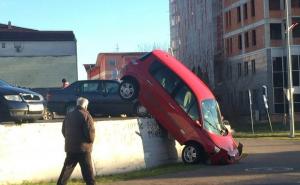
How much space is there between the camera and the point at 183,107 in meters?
18.2

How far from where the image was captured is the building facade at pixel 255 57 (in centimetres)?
6281

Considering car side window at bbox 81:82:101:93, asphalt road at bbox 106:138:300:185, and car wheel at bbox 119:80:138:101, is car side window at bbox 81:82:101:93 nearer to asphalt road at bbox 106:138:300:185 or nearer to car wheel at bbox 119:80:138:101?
car wheel at bbox 119:80:138:101

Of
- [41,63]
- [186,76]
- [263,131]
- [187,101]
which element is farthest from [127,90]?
[41,63]

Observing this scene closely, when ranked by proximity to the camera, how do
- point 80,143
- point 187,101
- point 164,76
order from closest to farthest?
point 80,143, point 187,101, point 164,76

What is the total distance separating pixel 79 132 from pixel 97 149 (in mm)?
3962

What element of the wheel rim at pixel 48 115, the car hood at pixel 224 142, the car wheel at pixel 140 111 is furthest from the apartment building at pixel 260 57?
the car hood at pixel 224 142

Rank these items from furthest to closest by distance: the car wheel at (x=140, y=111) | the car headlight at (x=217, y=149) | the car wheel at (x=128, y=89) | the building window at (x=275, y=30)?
the building window at (x=275, y=30) → the car wheel at (x=140, y=111) → the car wheel at (x=128, y=89) → the car headlight at (x=217, y=149)

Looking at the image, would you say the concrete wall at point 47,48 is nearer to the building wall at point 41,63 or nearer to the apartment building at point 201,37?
the building wall at point 41,63

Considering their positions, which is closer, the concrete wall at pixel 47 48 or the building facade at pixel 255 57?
the building facade at pixel 255 57

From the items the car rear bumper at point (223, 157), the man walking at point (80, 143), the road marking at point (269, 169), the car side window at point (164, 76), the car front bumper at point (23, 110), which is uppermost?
the car side window at point (164, 76)

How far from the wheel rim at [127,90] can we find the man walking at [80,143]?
310 inches

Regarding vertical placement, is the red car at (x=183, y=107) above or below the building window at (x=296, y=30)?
below

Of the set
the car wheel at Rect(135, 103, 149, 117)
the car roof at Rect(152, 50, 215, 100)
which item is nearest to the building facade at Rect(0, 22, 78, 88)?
the car wheel at Rect(135, 103, 149, 117)

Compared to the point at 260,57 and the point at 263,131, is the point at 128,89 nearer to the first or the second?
the point at 263,131
